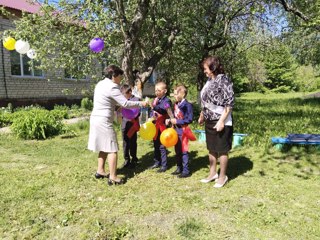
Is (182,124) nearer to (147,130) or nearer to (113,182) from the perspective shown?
(147,130)

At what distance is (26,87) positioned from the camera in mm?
15656

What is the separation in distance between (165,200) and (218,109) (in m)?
1.37

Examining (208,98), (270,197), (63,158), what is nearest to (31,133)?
(63,158)

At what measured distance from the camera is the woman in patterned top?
4.41m

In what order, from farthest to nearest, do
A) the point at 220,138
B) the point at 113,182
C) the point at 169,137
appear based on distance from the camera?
1. the point at 169,137
2. the point at 113,182
3. the point at 220,138

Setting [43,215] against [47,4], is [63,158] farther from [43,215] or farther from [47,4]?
[47,4]

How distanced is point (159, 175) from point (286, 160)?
2.26 metres

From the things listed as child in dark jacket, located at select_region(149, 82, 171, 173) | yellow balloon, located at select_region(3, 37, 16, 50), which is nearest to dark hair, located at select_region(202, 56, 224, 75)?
child in dark jacket, located at select_region(149, 82, 171, 173)

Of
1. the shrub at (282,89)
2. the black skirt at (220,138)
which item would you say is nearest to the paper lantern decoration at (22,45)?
the black skirt at (220,138)

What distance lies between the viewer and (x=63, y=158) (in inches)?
259

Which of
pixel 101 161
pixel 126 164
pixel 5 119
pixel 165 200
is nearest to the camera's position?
pixel 165 200

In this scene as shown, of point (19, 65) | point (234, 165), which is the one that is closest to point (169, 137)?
point (234, 165)

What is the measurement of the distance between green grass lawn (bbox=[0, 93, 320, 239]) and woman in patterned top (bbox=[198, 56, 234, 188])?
1.81 ft

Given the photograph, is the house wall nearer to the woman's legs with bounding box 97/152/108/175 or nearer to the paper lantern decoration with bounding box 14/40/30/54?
the paper lantern decoration with bounding box 14/40/30/54
